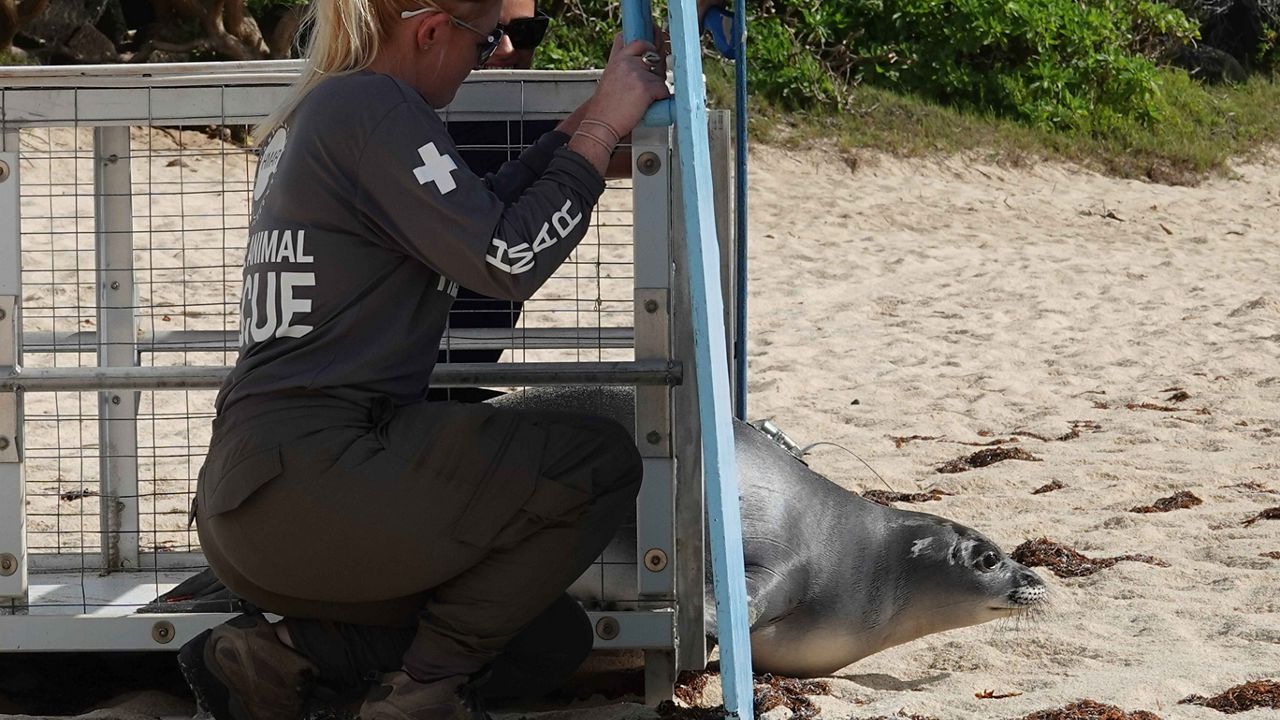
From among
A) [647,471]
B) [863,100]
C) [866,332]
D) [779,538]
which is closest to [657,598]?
[647,471]

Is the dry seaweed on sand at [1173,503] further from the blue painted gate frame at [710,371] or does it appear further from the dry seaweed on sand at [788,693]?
the blue painted gate frame at [710,371]

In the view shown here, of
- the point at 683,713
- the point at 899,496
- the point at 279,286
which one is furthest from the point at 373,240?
the point at 899,496

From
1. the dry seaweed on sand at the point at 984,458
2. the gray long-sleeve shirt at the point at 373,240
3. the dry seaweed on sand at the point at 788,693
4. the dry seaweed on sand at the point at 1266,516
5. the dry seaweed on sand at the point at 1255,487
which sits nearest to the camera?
the gray long-sleeve shirt at the point at 373,240

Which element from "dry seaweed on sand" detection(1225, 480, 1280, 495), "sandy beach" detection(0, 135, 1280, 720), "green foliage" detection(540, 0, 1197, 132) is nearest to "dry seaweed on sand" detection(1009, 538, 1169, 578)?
"sandy beach" detection(0, 135, 1280, 720)

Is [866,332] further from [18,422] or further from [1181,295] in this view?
[18,422]

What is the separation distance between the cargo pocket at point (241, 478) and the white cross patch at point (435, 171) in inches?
17.4

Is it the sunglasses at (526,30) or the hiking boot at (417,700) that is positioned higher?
the sunglasses at (526,30)

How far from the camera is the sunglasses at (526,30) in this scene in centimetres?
355

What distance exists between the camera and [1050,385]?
21.2 feet

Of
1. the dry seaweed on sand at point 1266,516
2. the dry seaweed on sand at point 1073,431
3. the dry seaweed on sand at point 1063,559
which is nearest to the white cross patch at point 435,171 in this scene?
the dry seaweed on sand at point 1063,559

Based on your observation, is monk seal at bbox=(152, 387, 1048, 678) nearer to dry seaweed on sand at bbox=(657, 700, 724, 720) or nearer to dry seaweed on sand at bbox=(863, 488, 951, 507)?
dry seaweed on sand at bbox=(657, 700, 724, 720)

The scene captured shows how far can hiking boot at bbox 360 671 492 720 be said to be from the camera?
2.25 metres

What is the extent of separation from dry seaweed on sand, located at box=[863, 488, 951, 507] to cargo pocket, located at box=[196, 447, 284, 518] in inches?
112

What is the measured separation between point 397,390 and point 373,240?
229mm
